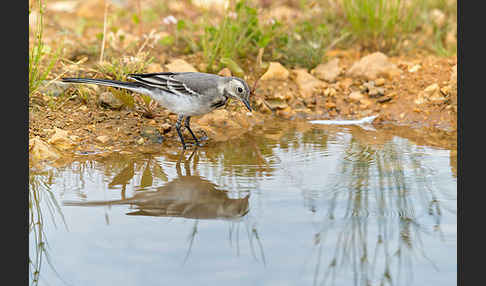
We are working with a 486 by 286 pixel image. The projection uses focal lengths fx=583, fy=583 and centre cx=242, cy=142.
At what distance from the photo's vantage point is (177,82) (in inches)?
240

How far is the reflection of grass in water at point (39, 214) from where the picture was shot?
133 inches

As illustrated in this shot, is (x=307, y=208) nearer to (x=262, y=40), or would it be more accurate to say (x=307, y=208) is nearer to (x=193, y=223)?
(x=193, y=223)

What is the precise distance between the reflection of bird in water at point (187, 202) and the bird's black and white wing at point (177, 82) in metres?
1.39

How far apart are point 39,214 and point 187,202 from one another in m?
1.06

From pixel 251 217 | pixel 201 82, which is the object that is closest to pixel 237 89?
pixel 201 82

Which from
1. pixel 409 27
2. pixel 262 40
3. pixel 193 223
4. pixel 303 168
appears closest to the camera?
pixel 193 223

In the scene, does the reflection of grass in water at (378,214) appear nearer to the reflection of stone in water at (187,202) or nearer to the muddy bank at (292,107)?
the reflection of stone in water at (187,202)

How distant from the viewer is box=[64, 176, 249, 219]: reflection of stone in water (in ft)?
13.6

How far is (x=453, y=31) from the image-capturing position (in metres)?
9.34

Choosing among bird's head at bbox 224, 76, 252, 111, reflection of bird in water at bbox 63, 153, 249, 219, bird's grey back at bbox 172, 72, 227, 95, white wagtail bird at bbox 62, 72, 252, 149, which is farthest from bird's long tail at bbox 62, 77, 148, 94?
reflection of bird in water at bbox 63, 153, 249, 219

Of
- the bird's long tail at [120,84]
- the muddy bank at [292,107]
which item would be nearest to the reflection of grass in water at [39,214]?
the muddy bank at [292,107]

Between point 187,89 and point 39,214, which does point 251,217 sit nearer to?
point 39,214

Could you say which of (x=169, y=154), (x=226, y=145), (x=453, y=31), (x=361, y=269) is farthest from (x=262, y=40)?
(x=361, y=269)

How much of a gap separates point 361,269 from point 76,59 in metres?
5.59
